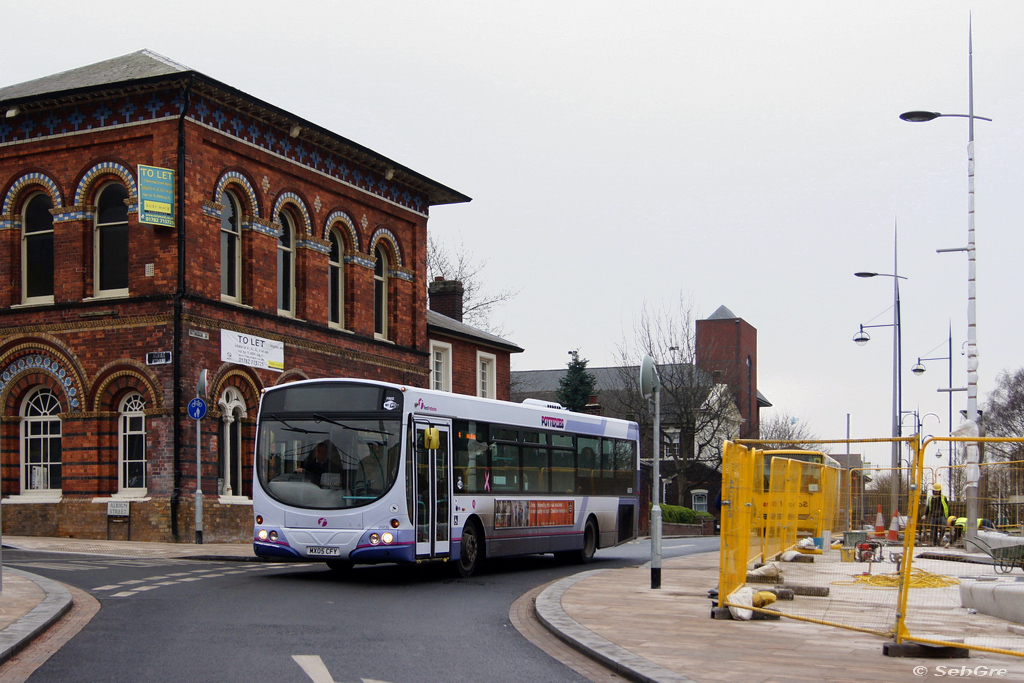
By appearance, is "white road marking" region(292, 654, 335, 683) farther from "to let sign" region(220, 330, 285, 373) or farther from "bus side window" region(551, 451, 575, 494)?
"to let sign" region(220, 330, 285, 373)

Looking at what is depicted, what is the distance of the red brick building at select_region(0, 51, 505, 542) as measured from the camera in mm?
25875

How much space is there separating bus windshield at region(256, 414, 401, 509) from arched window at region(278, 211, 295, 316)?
46.6 ft

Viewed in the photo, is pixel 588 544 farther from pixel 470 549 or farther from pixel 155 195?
pixel 155 195

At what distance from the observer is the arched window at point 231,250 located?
2794 centimetres

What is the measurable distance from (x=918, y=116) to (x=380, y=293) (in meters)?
16.3

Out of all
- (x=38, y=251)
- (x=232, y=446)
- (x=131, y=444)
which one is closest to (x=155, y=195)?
(x=38, y=251)

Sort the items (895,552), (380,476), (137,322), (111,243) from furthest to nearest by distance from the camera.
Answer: (111,243) < (137,322) < (380,476) < (895,552)

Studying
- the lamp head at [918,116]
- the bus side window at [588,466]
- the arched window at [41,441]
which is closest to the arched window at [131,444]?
the arched window at [41,441]

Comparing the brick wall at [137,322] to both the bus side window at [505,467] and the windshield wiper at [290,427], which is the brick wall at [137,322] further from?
the windshield wiper at [290,427]

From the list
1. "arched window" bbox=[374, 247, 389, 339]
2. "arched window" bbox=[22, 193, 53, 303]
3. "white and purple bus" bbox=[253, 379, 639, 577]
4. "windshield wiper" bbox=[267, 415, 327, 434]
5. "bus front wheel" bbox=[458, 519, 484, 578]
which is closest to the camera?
"white and purple bus" bbox=[253, 379, 639, 577]

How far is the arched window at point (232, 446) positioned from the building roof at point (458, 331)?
10469 mm

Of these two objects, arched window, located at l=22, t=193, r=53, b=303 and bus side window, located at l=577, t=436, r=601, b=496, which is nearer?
bus side window, located at l=577, t=436, r=601, b=496

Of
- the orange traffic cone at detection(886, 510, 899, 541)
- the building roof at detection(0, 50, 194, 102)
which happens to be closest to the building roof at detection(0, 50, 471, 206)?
the building roof at detection(0, 50, 194, 102)

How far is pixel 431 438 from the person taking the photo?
16578 millimetres
